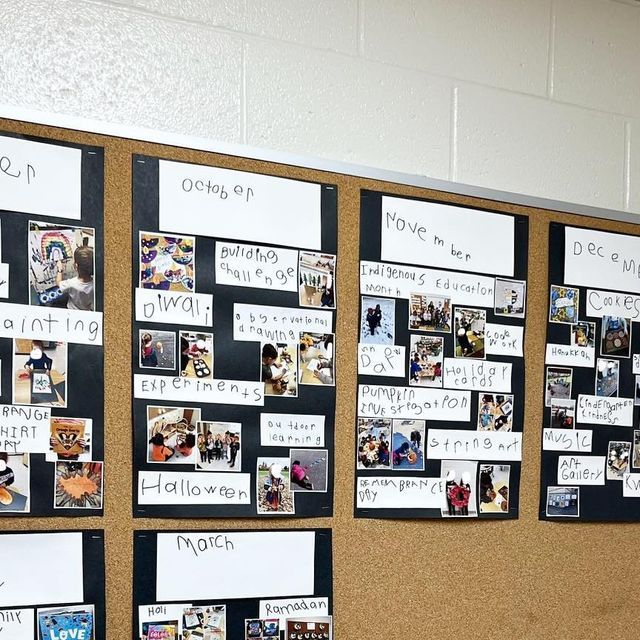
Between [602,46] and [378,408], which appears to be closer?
[378,408]

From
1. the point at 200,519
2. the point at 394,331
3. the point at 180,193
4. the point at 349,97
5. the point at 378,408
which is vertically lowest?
the point at 200,519

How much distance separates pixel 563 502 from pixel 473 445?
216 millimetres

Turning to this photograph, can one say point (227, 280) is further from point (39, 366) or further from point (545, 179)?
point (545, 179)

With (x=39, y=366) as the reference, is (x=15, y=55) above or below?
above

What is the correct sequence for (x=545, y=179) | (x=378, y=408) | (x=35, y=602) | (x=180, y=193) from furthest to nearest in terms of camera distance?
(x=545, y=179) < (x=378, y=408) < (x=180, y=193) < (x=35, y=602)

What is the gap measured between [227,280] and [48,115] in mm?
340

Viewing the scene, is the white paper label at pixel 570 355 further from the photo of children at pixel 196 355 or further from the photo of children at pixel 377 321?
the photo of children at pixel 196 355

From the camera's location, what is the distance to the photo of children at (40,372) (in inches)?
43.6

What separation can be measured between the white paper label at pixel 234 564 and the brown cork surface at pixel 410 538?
0.02m

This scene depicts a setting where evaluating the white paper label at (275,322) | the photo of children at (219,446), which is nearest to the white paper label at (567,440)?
the white paper label at (275,322)

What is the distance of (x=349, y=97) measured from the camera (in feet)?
4.42

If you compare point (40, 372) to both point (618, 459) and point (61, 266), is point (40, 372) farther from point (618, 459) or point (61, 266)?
point (618, 459)

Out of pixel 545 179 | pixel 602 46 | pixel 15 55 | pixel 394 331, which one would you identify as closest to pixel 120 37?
pixel 15 55

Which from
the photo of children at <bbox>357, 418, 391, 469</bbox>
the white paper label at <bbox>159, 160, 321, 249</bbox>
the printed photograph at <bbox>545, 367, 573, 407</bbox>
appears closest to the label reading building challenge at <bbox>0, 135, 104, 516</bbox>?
the white paper label at <bbox>159, 160, 321, 249</bbox>
